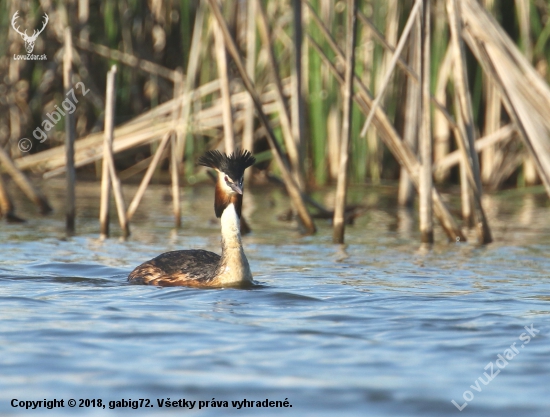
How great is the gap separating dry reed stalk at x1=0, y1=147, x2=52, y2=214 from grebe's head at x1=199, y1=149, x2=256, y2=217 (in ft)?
11.4

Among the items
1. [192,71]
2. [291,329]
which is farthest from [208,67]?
[291,329]

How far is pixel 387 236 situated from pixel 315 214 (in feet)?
3.13

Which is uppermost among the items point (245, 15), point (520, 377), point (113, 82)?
point (245, 15)

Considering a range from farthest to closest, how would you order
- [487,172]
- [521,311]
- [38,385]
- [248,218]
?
1. [487,172]
2. [248,218]
3. [521,311]
4. [38,385]

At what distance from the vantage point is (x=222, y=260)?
693cm

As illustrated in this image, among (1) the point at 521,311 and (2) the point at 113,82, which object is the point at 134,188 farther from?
(1) the point at 521,311

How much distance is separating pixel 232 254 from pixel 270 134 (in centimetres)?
210

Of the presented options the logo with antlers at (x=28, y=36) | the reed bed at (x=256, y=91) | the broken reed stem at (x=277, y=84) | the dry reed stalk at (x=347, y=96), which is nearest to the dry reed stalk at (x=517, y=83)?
the dry reed stalk at (x=347, y=96)

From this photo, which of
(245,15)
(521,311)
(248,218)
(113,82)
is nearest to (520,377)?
(521,311)

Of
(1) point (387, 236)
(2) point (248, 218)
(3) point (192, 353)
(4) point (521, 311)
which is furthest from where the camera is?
(2) point (248, 218)

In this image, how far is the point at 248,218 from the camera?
1122 centimetres

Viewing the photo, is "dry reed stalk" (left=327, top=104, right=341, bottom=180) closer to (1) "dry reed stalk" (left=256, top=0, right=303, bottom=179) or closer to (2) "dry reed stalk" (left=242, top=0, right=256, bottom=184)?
(2) "dry reed stalk" (left=242, top=0, right=256, bottom=184)

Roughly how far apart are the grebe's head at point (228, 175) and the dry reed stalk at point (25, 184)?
11.4 feet

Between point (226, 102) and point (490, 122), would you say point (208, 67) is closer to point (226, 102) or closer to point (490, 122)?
point (490, 122)
